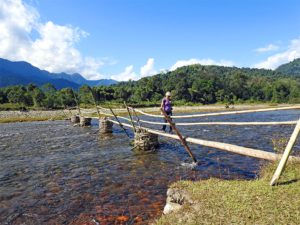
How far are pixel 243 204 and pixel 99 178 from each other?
21.2ft

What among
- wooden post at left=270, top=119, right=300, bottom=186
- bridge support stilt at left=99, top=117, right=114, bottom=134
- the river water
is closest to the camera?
wooden post at left=270, top=119, right=300, bottom=186

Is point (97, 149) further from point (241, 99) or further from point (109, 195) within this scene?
point (241, 99)

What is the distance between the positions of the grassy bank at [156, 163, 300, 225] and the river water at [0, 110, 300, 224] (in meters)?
1.61

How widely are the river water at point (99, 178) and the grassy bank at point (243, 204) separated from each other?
63.6 inches

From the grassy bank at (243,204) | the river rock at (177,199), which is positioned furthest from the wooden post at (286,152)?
the river rock at (177,199)

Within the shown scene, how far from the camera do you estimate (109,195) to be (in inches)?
345

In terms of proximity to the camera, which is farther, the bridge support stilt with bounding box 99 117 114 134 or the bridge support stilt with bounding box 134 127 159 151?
the bridge support stilt with bounding box 99 117 114 134

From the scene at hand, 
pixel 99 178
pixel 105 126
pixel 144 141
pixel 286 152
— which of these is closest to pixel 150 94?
pixel 105 126

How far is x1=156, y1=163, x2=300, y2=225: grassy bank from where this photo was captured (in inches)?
193

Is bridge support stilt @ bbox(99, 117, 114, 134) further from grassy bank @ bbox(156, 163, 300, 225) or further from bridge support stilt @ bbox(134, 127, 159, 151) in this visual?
grassy bank @ bbox(156, 163, 300, 225)

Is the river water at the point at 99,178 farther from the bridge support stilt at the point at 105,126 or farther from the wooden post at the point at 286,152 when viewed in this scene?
the bridge support stilt at the point at 105,126

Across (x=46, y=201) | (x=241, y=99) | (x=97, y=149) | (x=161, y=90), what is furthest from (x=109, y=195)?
(x=241, y=99)

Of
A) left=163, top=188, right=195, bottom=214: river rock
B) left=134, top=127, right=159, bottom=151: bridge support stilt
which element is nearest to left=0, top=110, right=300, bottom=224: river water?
left=134, top=127, right=159, bottom=151: bridge support stilt

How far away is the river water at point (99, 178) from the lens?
752 cm
